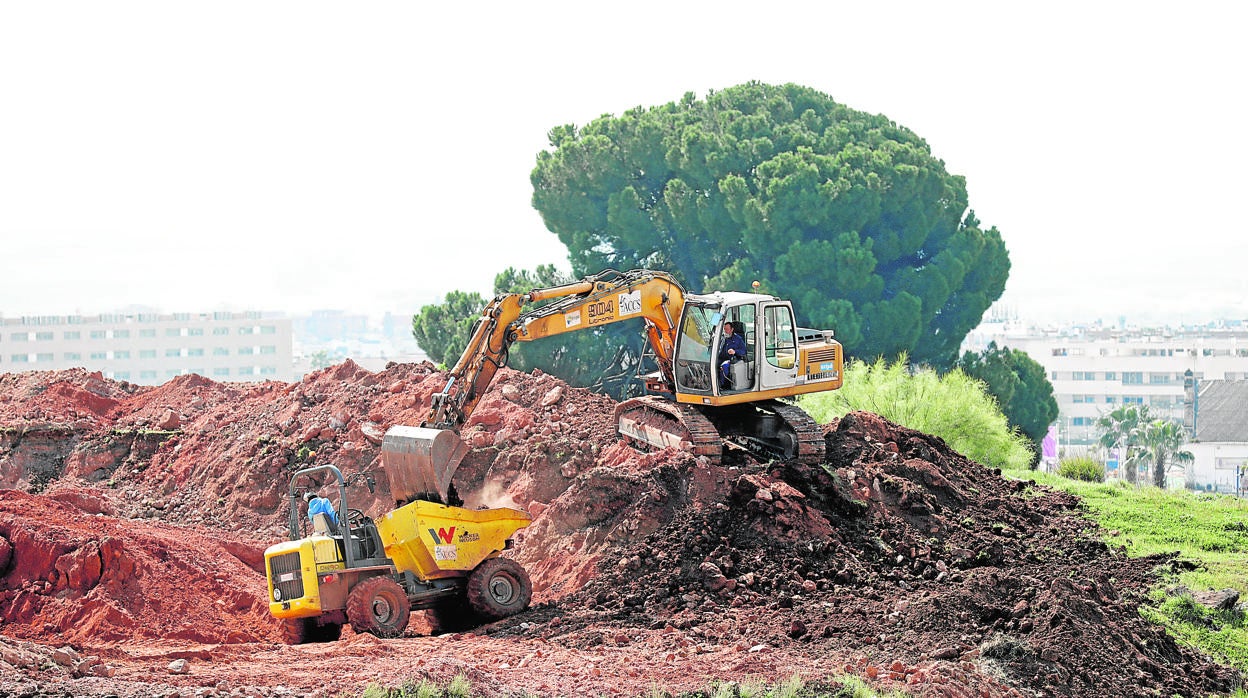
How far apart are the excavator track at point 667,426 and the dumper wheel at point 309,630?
15.8ft

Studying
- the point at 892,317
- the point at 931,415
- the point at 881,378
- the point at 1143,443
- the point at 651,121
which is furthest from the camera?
the point at 1143,443

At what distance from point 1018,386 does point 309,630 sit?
29.7 m

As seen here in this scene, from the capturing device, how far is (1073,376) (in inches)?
4350

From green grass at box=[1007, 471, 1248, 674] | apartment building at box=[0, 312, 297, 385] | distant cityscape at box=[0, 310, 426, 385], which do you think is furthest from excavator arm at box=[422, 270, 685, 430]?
apartment building at box=[0, 312, 297, 385]

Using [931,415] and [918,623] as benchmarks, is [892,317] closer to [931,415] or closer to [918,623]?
[931,415]

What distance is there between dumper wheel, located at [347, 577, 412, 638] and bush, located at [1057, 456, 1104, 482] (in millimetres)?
16734

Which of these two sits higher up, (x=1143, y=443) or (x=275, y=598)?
(x=275, y=598)

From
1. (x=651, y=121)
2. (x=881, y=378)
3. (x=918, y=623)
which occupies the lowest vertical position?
(x=918, y=623)

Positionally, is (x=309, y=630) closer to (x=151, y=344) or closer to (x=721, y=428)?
(x=721, y=428)

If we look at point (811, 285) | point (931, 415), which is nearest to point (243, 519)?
point (931, 415)

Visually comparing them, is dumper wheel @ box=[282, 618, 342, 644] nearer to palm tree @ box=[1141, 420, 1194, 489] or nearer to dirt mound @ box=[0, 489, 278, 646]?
dirt mound @ box=[0, 489, 278, 646]

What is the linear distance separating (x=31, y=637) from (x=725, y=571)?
654 centimetres

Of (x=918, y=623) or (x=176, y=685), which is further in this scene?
(x=918, y=623)

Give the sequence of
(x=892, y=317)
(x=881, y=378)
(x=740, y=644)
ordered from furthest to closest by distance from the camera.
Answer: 1. (x=892, y=317)
2. (x=881, y=378)
3. (x=740, y=644)
